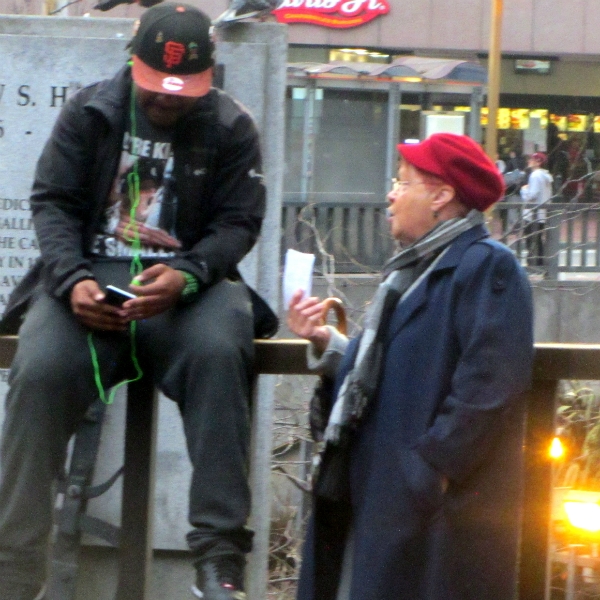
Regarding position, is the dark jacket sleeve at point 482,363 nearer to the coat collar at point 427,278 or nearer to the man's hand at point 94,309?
the coat collar at point 427,278

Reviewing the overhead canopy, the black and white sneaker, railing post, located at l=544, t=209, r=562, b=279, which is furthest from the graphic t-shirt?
the overhead canopy

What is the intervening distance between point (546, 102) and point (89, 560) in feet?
73.8

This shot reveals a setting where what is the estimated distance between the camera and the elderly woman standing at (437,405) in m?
2.48

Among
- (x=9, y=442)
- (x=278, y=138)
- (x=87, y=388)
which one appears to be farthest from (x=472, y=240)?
(x=278, y=138)

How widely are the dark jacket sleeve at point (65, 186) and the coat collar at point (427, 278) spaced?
2.53 feet

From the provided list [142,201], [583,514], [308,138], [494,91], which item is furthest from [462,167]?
[308,138]

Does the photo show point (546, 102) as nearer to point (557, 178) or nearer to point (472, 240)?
point (557, 178)

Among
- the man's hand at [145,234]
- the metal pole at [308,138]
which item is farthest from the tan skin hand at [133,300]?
the metal pole at [308,138]

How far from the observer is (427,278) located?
2.62m

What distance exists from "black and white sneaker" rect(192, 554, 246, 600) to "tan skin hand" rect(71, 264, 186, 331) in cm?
59

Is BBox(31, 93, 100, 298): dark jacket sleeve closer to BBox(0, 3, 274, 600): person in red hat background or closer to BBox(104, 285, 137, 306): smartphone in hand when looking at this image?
BBox(0, 3, 274, 600): person in red hat background

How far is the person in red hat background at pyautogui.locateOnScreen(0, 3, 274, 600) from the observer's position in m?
2.65

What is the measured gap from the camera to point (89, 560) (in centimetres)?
441

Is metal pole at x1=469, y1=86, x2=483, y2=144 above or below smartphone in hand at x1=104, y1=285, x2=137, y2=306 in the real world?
above
